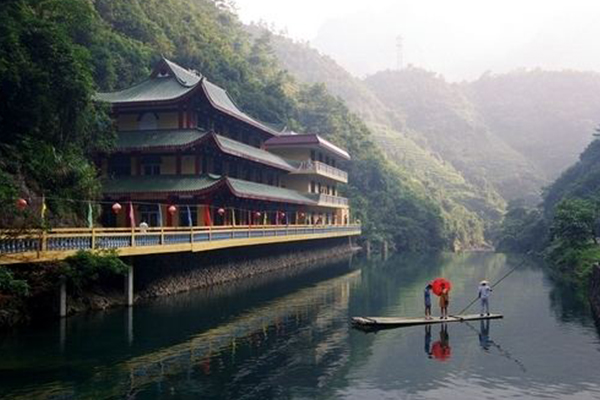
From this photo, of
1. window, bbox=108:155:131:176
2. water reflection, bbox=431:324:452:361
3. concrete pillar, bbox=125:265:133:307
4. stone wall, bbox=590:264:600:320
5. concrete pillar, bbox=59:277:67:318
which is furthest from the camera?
window, bbox=108:155:131:176

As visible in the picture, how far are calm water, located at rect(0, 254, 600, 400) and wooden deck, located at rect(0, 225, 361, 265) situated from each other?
329cm

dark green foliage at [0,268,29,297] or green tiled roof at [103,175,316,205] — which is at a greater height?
green tiled roof at [103,175,316,205]

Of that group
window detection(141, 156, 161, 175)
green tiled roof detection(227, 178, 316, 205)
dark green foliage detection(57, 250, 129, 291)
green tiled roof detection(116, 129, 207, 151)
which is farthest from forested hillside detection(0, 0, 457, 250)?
green tiled roof detection(227, 178, 316, 205)

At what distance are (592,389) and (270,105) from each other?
82.9 metres

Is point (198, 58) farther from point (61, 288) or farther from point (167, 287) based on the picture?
point (61, 288)

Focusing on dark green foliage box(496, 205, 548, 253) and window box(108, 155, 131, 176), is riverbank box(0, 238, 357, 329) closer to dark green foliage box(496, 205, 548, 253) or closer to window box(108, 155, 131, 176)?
window box(108, 155, 131, 176)

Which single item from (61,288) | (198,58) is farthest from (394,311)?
(198,58)

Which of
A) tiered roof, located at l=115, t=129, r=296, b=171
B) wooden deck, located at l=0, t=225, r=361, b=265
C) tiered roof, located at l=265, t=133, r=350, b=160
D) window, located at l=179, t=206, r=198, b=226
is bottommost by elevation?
wooden deck, located at l=0, t=225, r=361, b=265

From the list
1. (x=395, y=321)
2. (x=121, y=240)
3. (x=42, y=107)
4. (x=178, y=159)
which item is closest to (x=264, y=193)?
(x=178, y=159)

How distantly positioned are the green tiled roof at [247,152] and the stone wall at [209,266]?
25.7 feet

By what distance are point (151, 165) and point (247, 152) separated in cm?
942

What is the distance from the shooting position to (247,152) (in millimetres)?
54125

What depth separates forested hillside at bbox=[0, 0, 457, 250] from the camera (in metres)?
33.1

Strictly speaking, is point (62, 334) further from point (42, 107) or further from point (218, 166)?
point (218, 166)
